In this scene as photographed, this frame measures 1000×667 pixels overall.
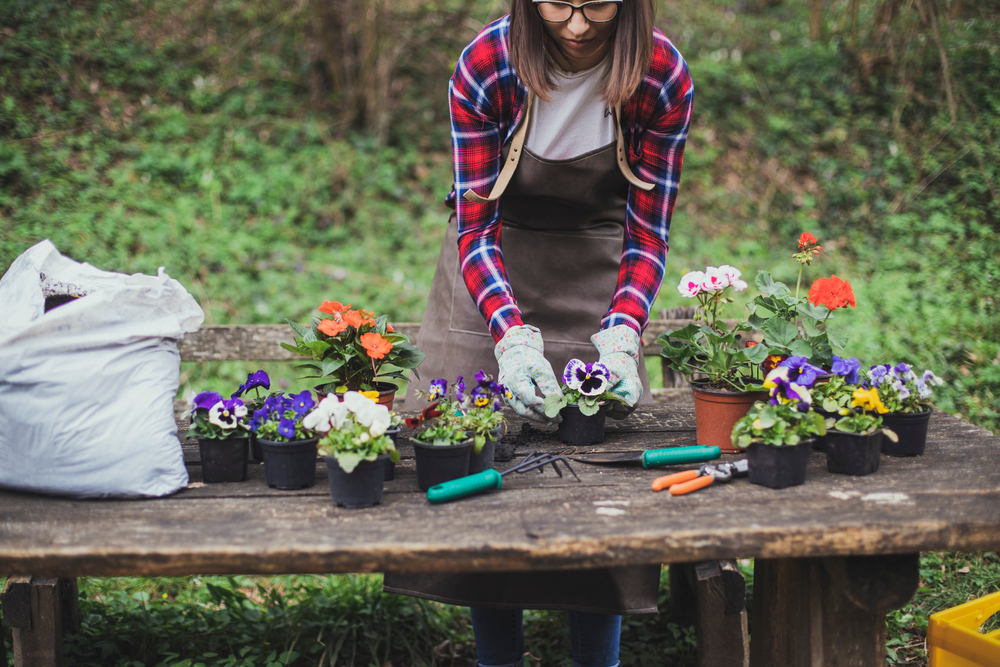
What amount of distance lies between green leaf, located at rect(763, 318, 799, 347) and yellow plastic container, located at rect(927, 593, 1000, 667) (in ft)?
2.16

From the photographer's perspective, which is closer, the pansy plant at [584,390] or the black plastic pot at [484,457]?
the black plastic pot at [484,457]

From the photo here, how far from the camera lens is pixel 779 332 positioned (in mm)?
1526

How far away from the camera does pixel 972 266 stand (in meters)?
4.55

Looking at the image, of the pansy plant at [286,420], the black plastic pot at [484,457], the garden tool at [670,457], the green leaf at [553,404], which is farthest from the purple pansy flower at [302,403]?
the garden tool at [670,457]

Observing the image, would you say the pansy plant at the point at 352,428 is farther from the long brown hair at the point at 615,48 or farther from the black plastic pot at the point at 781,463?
the long brown hair at the point at 615,48

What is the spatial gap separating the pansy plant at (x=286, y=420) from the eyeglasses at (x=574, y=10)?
3.21ft

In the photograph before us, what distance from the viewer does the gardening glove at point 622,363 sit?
1563mm

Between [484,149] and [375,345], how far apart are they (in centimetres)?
62

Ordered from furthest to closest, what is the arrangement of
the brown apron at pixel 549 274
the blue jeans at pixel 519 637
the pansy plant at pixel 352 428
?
the brown apron at pixel 549 274, the blue jeans at pixel 519 637, the pansy plant at pixel 352 428

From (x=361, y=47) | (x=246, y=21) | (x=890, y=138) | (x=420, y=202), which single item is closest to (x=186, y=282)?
(x=420, y=202)

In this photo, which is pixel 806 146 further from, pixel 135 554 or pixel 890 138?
pixel 135 554

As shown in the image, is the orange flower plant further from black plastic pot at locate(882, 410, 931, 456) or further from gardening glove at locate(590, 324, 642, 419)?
black plastic pot at locate(882, 410, 931, 456)

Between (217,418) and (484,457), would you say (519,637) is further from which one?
(217,418)

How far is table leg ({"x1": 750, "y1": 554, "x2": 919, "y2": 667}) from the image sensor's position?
1201mm
